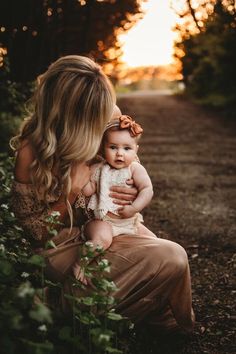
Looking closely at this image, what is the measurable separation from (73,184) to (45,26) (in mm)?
7584

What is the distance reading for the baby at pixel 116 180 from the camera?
Answer: 331cm

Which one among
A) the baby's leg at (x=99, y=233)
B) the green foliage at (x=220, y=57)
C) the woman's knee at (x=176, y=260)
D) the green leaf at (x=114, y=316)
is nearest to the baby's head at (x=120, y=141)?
the baby's leg at (x=99, y=233)

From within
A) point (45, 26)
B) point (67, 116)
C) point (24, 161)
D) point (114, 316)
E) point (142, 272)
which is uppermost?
point (45, 26)

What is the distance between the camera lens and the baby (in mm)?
3309

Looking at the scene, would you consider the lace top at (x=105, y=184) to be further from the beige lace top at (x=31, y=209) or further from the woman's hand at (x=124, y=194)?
the beige lace top at (x=31, y=209)

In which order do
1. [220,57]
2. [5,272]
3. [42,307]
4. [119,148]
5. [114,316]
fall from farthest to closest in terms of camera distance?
[220,57] < [119,148] < [114,316] < [5,272] < [42,307]

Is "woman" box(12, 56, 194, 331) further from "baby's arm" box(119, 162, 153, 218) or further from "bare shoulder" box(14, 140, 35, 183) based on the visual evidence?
"baby's arm" box(119, 162, 153, 218)

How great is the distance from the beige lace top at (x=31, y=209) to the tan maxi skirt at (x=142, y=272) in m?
0.14

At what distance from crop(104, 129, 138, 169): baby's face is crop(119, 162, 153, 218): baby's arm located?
0.10 meters

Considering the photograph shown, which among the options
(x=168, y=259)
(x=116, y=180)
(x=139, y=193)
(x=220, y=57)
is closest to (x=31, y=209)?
(x=116, y=180)

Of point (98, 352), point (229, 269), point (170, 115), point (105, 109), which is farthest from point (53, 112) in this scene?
point (170, 115)

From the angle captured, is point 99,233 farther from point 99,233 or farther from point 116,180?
point 116,180

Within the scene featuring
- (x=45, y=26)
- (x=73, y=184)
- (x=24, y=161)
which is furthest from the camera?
(x=45, y=26)

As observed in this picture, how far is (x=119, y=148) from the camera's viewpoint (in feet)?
11.0
